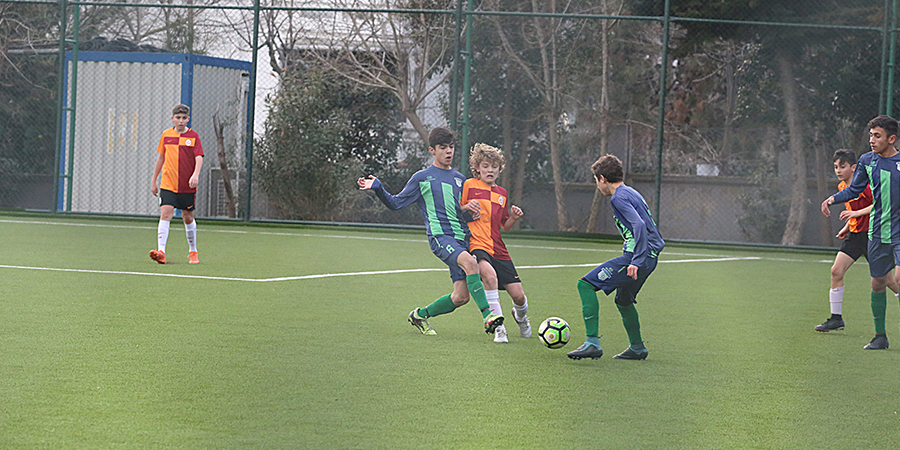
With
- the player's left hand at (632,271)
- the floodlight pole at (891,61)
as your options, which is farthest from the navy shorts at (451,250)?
the floodlight pole at (891,61)

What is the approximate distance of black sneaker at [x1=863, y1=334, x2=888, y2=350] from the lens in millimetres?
7123

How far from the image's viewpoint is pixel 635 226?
6051mm

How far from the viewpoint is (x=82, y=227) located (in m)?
15.5

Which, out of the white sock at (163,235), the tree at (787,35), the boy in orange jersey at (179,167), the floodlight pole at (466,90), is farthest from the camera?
the tree at (787,35)

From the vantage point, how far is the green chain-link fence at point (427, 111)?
17.9 meters

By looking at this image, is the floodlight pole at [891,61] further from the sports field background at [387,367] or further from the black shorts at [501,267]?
the black shorts at [501,267]

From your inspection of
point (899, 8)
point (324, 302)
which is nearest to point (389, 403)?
point (324, 302)

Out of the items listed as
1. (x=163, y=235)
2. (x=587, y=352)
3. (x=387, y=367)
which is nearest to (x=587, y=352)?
(x=587, y=352)

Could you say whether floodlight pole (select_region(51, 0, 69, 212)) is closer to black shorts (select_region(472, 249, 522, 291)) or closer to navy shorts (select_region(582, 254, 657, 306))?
black shorts (select_region(472, 249, 522, 291))

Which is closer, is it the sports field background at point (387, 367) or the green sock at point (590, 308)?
the sports field background at point (387, 367)

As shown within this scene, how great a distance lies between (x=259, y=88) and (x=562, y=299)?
10.7 m

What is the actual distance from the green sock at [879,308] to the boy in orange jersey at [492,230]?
239cm

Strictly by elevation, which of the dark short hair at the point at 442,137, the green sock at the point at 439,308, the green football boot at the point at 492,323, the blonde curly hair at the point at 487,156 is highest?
the dark short hair at the point at 442,137

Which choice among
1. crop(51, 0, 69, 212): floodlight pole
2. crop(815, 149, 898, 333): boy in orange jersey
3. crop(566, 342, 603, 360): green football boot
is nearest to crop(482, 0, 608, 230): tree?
crop(51, 0, 69, 212): floodlight pole
